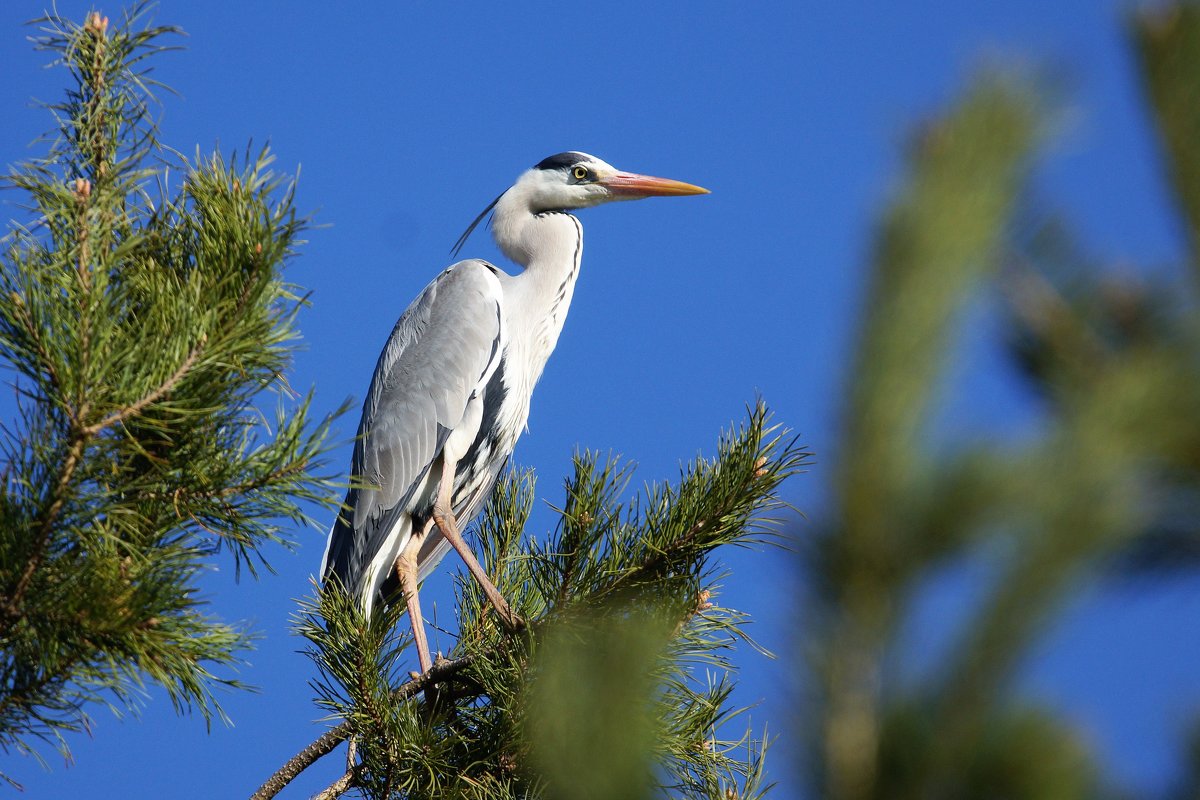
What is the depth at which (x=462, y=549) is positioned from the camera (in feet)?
10.5

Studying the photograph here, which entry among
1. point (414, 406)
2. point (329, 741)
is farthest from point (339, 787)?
point (414, 406)

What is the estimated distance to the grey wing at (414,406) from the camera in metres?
3.89

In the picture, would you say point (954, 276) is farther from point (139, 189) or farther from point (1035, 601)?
point (139, 189)

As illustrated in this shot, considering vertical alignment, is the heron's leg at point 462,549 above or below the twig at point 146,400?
above

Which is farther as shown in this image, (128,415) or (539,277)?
(539,277)

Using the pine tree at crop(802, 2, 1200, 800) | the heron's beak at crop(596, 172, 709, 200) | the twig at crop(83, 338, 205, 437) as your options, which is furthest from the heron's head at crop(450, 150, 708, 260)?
the pine tree at crop(802, 2, 1200, 800)

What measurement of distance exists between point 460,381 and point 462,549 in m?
1.09

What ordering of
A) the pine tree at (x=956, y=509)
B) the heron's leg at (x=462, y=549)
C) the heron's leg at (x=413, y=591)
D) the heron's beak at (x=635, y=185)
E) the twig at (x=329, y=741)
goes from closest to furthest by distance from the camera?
the pine tree at (x=956, y=509) < the twig at (x=329, y=741) < the heron's leg at (x=462, y=549) < the heron's leg at (x=413, y=591) < the heron's beak at (x=635, y=185)

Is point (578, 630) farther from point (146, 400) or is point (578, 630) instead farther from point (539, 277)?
point (539, 277)

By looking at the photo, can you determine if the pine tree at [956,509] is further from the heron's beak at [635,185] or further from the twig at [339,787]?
the heron's beak at [635,185]

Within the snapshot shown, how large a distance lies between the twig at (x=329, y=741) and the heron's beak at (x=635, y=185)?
2529 millimetres

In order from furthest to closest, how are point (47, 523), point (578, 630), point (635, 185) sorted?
point (635, 185), point (578, 630), point (47, 523)

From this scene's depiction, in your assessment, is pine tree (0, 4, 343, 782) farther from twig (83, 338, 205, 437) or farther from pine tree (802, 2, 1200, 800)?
pine tree (802, 2, 1200, 800)

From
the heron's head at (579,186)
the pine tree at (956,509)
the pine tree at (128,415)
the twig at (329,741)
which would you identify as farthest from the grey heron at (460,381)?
the pine tree at (956,509)
